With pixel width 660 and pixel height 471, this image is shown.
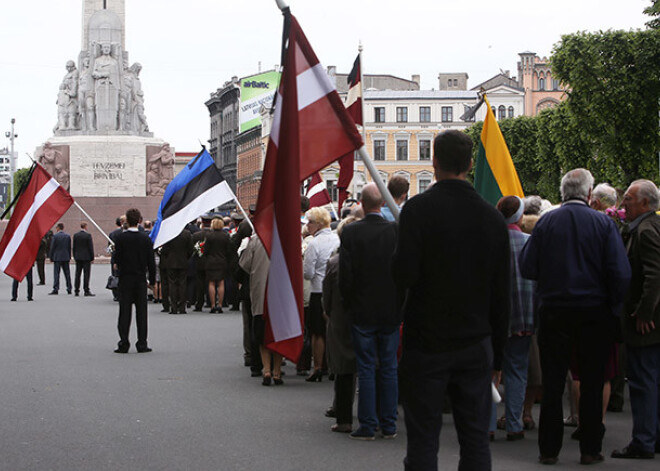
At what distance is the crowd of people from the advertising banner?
9995cm

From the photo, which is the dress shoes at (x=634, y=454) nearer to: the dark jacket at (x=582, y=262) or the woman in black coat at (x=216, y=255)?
the dark jacket at (x=582, y=262)

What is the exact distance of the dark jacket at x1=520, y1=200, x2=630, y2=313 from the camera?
6898 millimetres

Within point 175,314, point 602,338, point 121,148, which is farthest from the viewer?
point 121,148

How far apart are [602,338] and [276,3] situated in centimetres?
304

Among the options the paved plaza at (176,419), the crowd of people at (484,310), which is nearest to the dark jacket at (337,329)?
the crowd of people at (484,310)

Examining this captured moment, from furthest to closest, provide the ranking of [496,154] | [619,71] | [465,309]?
[619,71] < [496,154] < [465,309]

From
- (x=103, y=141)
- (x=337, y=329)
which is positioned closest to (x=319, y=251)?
(x=337, y=329)

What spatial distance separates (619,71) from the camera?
3722 centimetres

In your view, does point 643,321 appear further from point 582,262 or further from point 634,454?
point 634,454

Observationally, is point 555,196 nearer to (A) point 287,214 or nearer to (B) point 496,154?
(B) point 496,154

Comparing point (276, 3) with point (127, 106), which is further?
point (127, 106)

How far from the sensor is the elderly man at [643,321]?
7312 millimetres

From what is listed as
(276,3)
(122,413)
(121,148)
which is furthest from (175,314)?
(121,148)

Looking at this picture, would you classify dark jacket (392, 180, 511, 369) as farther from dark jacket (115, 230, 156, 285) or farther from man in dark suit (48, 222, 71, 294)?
man in dark suit (48, 222, 71, 294)
